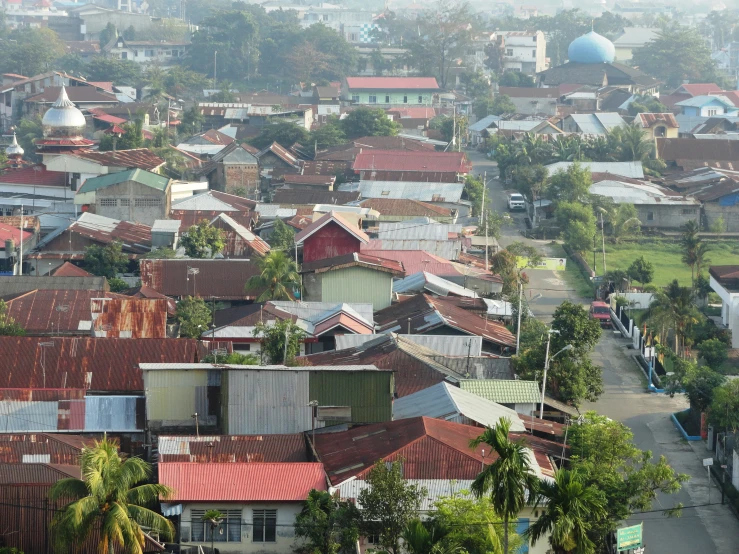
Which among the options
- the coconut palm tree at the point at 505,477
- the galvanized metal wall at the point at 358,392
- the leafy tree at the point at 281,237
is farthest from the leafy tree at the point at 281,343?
the leafy tree at the point at 281,237

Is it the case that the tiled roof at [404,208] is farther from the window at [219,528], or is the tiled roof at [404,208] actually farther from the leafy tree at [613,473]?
the window at [219,528]

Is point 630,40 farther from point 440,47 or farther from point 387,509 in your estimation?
point 387,509

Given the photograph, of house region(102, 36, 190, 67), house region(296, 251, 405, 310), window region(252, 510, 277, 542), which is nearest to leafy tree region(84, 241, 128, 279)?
house region(296, 251, 405, 310)

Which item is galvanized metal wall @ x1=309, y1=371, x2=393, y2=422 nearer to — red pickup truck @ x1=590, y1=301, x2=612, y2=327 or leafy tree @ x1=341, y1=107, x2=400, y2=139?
red pickup truck @ x1=590, y1=301, x2=612, y2=327

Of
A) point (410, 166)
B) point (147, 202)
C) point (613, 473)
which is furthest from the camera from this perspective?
point (410, 166)

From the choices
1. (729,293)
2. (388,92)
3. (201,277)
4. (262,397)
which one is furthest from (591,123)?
(262,397)

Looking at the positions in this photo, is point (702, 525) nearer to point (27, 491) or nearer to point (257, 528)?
point (257, 528)
